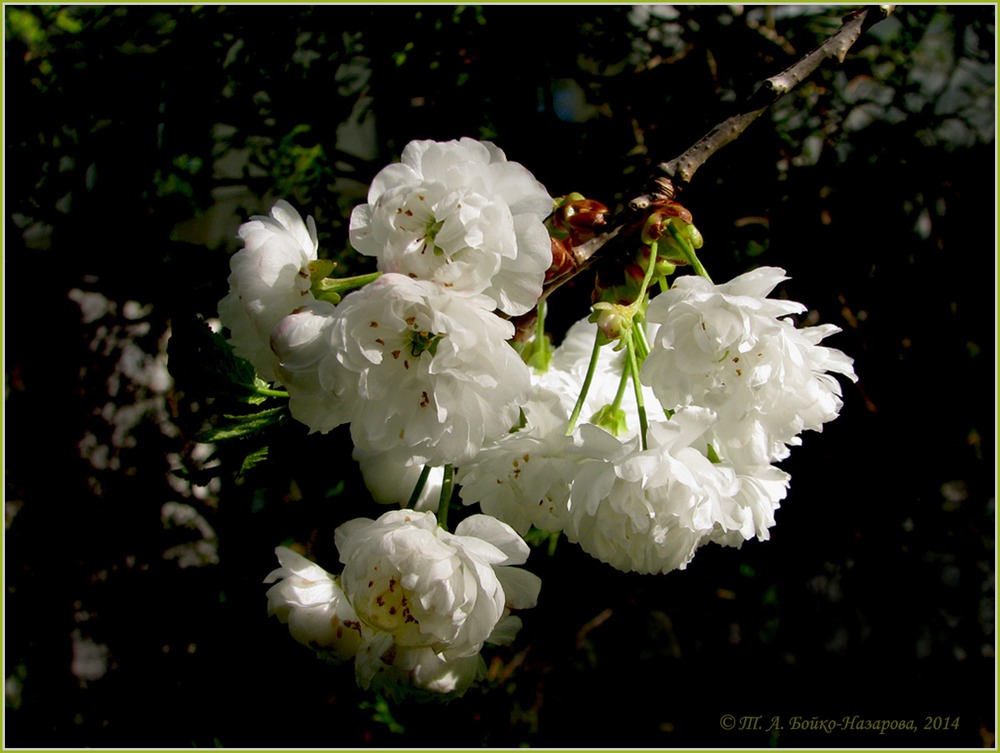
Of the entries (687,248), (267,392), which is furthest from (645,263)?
(267,392)

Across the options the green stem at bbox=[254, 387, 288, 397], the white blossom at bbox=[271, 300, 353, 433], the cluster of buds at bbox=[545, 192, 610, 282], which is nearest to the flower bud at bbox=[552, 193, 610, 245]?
the cluster of buds at bbox=[545, 192, 610, 282]

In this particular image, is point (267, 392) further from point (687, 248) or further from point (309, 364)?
point (687, 248)

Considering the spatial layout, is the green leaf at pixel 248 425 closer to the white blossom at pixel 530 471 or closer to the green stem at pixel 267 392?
the green stem at pixel 267 392

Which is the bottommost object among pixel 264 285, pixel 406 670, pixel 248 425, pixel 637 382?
pixel 406 670

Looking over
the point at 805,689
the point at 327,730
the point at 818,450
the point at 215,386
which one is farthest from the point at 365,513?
the point at 805,689

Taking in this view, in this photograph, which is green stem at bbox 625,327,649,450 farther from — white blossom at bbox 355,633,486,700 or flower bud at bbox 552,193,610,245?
white blossom at bbox 355,633,486,700

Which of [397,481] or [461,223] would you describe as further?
[397,481]

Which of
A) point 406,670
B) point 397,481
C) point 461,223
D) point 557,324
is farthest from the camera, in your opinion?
point 557,324
